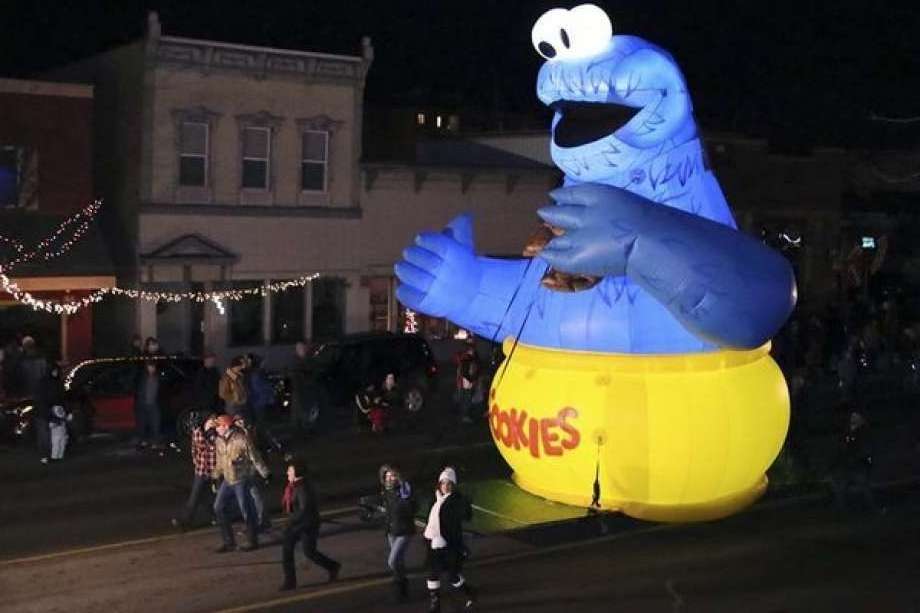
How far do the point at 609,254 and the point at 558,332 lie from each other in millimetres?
1866

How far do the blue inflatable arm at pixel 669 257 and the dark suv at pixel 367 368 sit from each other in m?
11.1

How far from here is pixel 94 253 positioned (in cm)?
2764

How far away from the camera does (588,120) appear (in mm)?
13336

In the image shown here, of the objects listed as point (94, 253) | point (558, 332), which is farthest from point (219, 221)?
point (558, 332)

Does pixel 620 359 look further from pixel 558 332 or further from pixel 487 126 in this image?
pixel 487 126

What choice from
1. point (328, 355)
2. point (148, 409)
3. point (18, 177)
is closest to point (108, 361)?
point (148, 409)

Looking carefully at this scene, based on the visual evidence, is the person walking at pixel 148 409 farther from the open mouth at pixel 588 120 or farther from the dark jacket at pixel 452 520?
the dark jacket at pixel 452 520

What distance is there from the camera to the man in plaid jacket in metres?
13.8

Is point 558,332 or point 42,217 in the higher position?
point 42,217

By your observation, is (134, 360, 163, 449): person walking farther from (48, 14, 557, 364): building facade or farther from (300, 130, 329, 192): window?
(300, 130, 329, 192): window

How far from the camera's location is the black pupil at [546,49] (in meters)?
13.5

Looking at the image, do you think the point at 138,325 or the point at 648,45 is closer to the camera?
the point at 648,45

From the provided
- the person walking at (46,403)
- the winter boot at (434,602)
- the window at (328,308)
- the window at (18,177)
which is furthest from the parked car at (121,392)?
the winter boot at (434,602)

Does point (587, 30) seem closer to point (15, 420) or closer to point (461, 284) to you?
point (461, 284)
